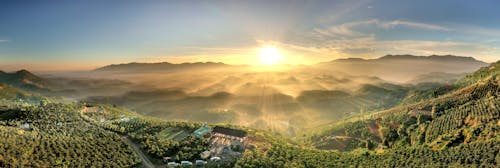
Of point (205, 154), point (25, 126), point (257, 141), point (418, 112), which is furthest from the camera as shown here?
point (418, 112)

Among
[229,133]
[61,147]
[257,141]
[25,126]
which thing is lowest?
[257,141]

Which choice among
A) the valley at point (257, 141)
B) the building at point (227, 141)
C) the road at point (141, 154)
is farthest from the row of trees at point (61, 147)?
the building at point (227, 141)

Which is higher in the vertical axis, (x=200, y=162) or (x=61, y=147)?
(x=61, y=147)

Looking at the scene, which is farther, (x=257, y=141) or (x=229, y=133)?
(x=229, y=133)

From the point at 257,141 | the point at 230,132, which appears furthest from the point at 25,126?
the point at 257,141

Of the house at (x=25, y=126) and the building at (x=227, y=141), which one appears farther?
the house at (x=25, y=126)

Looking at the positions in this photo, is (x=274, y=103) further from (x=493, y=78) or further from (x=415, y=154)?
(x=415, y=154)

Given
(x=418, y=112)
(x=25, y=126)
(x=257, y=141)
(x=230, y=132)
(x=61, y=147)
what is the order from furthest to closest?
(x=418, y=112)
(x=230, y=132)
(x=257, y=141)
(x=25, y=126)
(x=61, y=147)

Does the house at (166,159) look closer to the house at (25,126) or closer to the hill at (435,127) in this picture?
the house at (25,126)

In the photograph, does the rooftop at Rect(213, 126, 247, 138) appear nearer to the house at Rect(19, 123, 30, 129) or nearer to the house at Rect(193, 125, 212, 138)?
the house at Rect(193, 125, 212, 138)

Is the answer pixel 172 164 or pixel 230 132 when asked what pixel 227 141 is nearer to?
pixel 230 132

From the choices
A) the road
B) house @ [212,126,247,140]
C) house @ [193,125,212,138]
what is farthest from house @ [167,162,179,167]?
house @ [212,126,247,140]
